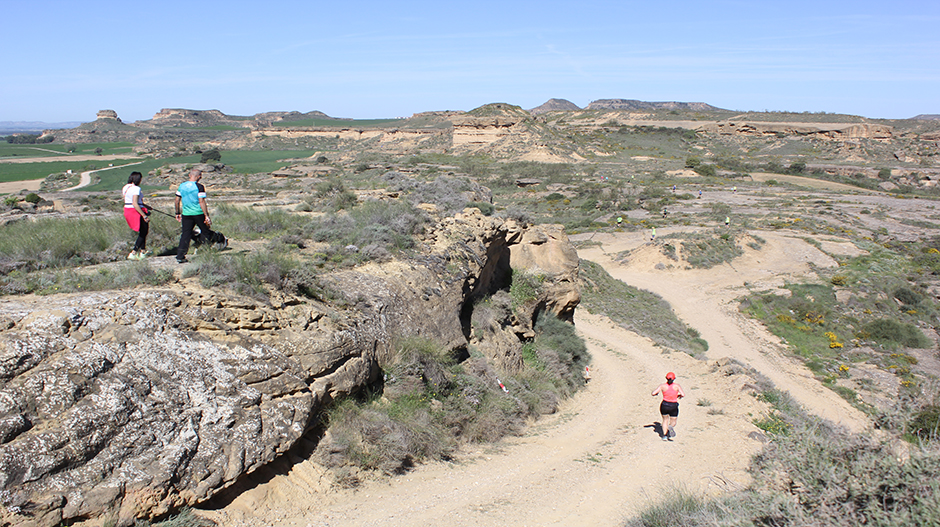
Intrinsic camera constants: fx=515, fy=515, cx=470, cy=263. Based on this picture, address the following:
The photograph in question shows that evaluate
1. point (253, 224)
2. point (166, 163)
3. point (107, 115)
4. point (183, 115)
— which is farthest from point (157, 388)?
point (183, 115)

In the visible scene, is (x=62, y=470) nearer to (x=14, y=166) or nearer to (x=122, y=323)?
(x=122, y=323)

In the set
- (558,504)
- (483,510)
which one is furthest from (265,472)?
(558,504)

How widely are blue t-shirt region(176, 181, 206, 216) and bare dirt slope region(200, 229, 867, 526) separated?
Answer: 386 centimetres

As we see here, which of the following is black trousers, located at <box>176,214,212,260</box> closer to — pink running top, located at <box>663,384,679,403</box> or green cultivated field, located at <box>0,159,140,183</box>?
pink running top, located at <box>663,384,679,403</box>

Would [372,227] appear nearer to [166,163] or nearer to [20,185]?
[20,185]

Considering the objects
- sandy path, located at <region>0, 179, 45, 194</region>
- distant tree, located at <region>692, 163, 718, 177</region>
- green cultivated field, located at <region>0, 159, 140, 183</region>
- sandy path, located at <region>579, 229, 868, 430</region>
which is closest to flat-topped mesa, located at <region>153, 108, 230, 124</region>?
green cultivated field, located at <region>0, 159, 140, 183</region>

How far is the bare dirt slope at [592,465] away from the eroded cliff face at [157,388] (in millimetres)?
612

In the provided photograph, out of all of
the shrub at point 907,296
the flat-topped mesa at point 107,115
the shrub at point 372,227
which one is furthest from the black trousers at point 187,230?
the flat-topped mesa at point 107,115

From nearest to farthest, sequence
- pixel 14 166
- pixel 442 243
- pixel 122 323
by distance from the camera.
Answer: pixel 122 323
pixel 442 243
pixel 14 166

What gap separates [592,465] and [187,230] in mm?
6591

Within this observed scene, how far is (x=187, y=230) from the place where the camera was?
697 cm

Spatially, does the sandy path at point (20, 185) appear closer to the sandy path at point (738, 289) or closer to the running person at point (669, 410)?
the sandy path at point (738, 289)

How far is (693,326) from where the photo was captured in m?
19.9

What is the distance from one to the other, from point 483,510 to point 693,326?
16.5m
